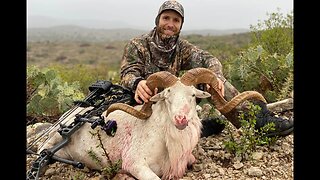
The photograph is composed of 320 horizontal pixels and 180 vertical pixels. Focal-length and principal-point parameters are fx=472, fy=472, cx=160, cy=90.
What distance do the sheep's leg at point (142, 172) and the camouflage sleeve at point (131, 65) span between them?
1073 mm

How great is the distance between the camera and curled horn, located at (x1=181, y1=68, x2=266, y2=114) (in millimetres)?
4543

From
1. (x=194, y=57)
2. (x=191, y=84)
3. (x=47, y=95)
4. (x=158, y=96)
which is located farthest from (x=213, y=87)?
(x=47, y=95)

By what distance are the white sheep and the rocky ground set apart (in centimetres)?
17

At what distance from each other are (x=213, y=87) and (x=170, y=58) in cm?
119

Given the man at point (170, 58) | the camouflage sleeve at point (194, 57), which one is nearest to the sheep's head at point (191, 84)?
the man at point (170, 58)

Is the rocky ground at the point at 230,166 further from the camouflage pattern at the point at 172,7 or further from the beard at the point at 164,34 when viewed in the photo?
the camouflage pattern at the point at 172,7

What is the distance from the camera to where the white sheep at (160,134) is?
4441 millimetres

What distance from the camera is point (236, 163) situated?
506cm

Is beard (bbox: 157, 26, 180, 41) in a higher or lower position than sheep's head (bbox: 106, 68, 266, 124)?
higher

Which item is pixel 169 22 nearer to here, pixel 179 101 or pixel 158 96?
pixel 158 96

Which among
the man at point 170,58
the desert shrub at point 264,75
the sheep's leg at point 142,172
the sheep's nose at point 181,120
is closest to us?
the sheep's nose at point 181,120

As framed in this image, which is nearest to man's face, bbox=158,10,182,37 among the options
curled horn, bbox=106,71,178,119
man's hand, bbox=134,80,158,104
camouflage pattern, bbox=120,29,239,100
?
camouflage pattern, bbox=120,29,239,100

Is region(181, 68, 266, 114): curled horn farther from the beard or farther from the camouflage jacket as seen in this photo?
the beard
